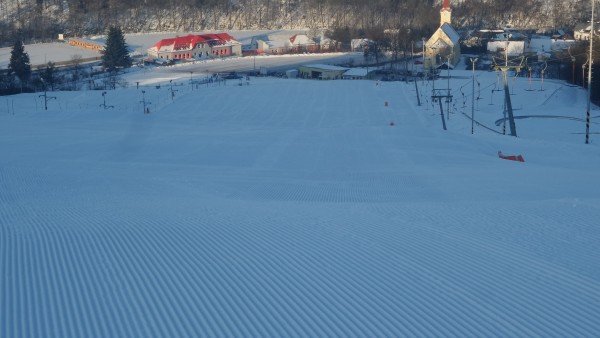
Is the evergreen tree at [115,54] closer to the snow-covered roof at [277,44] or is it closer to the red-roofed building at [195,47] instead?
the red-roofed building at [195,47]

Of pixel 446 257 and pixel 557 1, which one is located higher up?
pixel 557 1

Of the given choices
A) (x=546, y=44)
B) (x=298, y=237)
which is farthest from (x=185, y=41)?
(x=298, y=237)

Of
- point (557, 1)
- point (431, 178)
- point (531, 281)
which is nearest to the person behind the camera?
point (531, 281)

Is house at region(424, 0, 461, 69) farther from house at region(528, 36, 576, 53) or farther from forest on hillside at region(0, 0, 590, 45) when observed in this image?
forest on hillside at region(0, 0, 590, 45)

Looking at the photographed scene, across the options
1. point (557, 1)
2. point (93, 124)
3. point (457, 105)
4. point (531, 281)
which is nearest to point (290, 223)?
point (531, 281)

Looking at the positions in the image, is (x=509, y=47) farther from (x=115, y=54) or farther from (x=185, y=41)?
(x=115, y=54)

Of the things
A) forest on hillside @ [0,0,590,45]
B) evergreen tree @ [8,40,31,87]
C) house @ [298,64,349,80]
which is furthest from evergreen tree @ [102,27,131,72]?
forest on hillside @ [0,0,590,45]

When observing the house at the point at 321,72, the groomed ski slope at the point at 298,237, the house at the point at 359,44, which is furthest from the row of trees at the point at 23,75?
the house at the point at 359,44

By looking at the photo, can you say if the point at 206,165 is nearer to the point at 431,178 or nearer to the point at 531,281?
the point at 431,178
